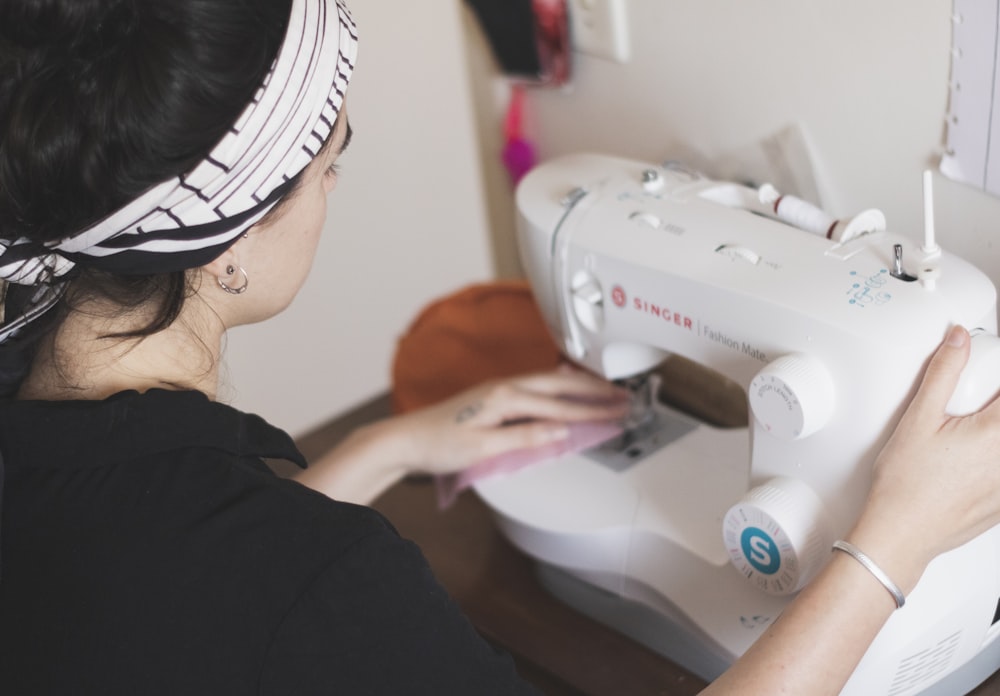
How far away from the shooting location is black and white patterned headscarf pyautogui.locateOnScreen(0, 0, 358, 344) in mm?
726

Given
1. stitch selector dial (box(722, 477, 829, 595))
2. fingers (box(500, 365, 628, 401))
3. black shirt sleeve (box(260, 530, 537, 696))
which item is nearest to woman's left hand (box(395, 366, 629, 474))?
fingers (box(500, 365, 628, 401))

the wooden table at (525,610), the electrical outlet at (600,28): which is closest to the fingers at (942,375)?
the wooden table at (525,610)

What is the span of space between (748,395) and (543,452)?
340mm

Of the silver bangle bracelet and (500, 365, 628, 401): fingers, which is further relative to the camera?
(500, 365, 628, 401): fingers

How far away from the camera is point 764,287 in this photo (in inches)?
32.0

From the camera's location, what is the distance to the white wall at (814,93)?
3.42ft

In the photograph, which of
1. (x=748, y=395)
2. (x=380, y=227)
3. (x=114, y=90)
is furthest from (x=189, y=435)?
(x=380, y=227)

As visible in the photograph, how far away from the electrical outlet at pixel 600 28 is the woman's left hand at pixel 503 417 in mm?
432

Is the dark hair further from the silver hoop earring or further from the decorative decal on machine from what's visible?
the decorative decal on machine

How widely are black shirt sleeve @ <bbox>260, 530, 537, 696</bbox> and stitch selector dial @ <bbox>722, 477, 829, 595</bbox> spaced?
0.77ft

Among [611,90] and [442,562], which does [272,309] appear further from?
[611,90]

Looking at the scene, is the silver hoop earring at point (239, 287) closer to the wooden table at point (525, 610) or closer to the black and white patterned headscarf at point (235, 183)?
the black and white patterned headscarf at point (235, 183)

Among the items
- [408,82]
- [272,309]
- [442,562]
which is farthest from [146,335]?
[408,82]

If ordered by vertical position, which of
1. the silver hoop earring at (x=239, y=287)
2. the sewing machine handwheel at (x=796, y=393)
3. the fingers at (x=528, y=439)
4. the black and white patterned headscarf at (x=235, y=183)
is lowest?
the fingers at (x=528, y=439)
